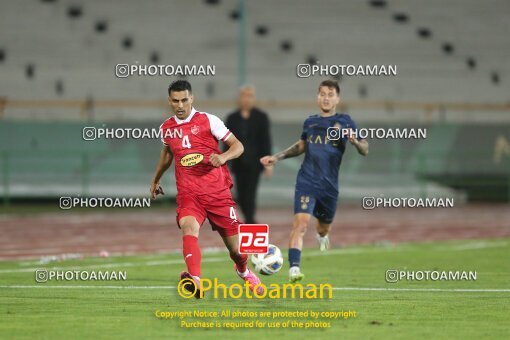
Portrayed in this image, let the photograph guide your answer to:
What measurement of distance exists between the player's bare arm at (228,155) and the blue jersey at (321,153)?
166 cm

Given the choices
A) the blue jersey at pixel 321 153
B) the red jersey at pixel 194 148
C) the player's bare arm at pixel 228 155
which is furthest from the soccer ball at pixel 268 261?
the blue jersey at pixel 321 153

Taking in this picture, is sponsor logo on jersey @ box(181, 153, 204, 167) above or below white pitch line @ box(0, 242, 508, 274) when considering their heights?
above

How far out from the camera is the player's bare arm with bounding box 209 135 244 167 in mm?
10016

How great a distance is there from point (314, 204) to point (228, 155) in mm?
2159

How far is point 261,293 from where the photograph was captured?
414 inches

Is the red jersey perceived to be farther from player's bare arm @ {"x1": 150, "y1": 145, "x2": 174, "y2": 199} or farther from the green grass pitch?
the green grass pitch

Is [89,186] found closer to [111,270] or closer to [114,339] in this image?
[111,270]

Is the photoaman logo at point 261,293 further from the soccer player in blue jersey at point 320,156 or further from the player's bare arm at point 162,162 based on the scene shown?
the player's bare arm at point 162,162

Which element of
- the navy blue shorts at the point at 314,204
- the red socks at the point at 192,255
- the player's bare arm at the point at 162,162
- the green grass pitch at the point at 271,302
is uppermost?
the player's bare arm at the point at 162,162

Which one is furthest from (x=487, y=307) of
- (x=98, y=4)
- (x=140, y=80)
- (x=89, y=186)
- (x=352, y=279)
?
(x=98, y=4)

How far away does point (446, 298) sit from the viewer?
34.6 feet

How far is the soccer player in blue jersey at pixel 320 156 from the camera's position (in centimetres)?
1195

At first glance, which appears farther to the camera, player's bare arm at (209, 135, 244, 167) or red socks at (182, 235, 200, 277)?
player's bare arm at (209, 135, 244, 167)

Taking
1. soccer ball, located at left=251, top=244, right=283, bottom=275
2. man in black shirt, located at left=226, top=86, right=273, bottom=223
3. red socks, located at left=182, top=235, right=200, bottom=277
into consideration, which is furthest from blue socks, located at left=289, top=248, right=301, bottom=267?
man in black shirt, located at left=226, top=86, right=273, bottom=223
